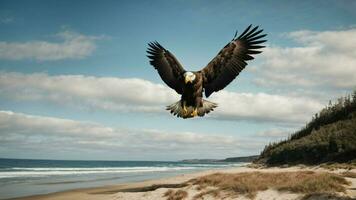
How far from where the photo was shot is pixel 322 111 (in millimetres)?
33125

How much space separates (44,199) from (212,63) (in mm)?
14379

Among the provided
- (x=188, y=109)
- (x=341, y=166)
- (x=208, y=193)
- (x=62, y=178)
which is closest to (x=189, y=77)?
(x=188, y=109)

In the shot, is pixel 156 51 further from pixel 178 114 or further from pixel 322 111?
pixel 322 111

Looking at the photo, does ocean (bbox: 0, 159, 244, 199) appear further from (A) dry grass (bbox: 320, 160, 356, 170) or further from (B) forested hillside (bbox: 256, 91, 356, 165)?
(A) dry grass (bbox: 320, 160, 356, 170)

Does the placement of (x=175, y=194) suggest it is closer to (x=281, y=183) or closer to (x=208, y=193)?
(x=208, y=193)

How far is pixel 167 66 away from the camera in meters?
11.4

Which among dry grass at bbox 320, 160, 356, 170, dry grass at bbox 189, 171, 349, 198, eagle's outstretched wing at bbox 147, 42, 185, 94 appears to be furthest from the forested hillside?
eagle's outstretched wing at bbox 147, 42, 185, 94

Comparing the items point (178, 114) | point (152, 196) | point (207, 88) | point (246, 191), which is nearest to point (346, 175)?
point (246, 191)

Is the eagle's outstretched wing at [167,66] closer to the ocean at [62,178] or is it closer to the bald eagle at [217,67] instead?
the bald eagle at [217,67]

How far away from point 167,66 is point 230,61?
154 cm

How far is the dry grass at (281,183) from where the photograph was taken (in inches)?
580

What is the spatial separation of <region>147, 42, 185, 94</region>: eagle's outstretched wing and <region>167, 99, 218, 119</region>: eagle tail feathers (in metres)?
0.80

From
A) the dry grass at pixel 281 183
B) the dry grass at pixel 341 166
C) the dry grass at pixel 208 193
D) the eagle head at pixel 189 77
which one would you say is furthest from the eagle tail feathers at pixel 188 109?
the dry grass at pixel 341 166

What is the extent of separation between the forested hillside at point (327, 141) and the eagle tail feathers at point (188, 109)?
1474 cm
